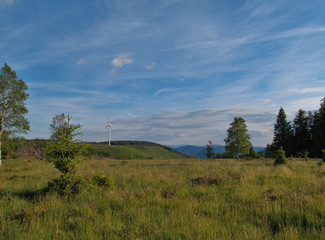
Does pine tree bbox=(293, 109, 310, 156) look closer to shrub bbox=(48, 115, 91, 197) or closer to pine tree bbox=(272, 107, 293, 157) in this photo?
pine tree bbox=(272, 107, 293, 157)

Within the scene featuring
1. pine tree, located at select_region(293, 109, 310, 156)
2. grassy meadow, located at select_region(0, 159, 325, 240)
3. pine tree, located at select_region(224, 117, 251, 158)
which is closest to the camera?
grassy meadow, located at select_region(0, 159, 325, 240)

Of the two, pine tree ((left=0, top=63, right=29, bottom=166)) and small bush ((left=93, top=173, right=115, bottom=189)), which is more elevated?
pine tree ((left=0, top=63, right=29, bottom=166))

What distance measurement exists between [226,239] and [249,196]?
320 centimetres

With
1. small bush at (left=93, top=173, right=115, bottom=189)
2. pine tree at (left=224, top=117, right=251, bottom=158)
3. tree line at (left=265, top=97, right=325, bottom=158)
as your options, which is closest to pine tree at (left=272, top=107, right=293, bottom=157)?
tree line at (left=265, top=97, right=325, bottom=158)

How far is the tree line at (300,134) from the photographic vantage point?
44406 mm

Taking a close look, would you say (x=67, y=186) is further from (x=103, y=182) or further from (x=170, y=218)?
(x=170, y=218)

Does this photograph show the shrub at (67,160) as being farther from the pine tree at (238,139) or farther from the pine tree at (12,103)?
the pine tree at (238,139)

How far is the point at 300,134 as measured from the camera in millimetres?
50844

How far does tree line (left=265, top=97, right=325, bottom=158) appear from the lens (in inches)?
1748

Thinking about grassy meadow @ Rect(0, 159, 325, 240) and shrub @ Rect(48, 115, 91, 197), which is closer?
grassy meadow @ Rect(0, 159, 325, 240)

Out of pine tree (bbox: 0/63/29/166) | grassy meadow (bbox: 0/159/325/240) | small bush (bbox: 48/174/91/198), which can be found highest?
pine tree (bbox: 0/63/29/166)

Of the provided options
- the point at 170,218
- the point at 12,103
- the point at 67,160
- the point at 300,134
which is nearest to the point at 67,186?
the point at 67,160

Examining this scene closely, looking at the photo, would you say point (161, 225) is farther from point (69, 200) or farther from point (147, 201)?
point (69, 200)

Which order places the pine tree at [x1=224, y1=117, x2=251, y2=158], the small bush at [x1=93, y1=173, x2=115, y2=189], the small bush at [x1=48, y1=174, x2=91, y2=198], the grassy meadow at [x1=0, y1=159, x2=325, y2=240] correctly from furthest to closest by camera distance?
the pine tree at [x1=224, y1=117, x2=251, y2=158], the small bush at [x1=93, y1=173, x2=115, y2=189], the small bush at [x1=48, y1=174, x2=91, y2=198], the grassy meadow at [x1=0, y1=159, x2=325, y2=240]
